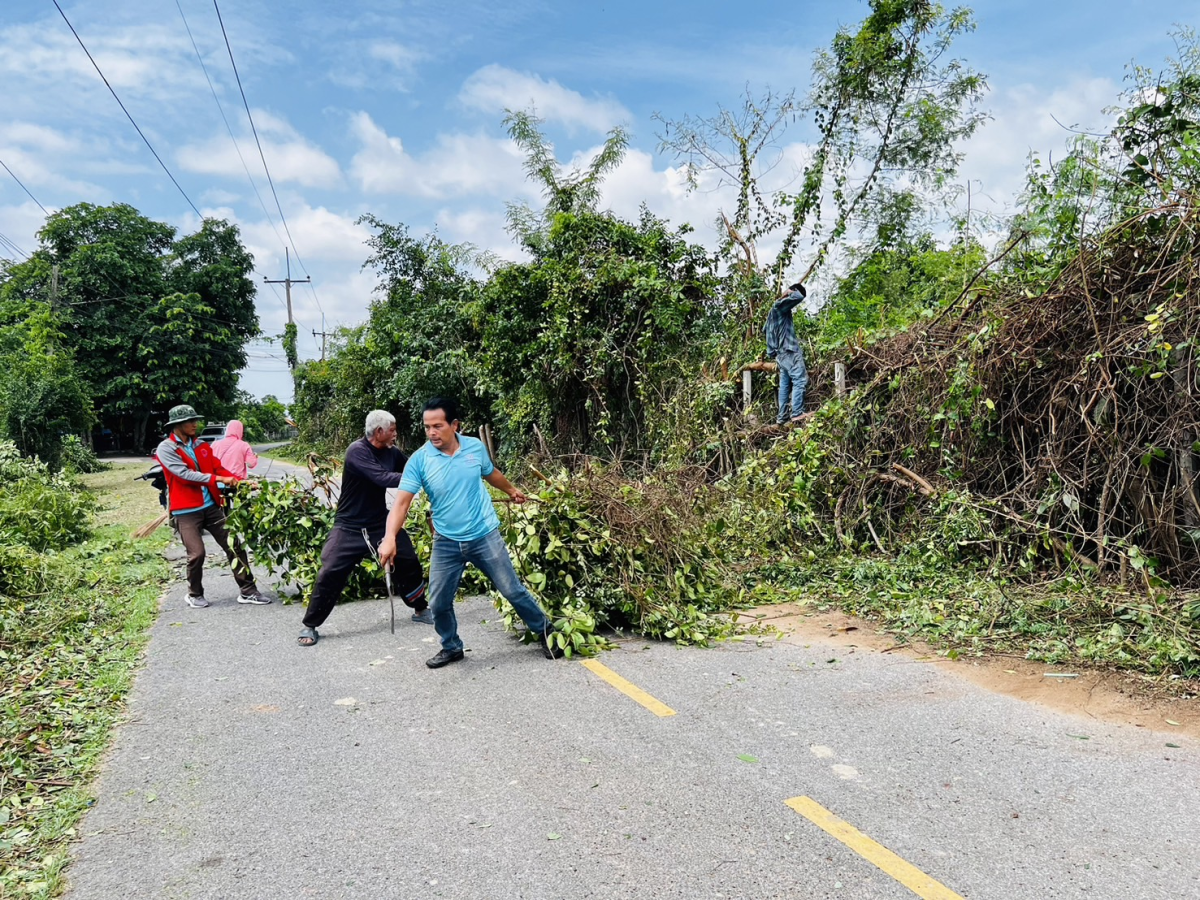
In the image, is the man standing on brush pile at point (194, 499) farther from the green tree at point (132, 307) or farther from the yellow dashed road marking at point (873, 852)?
the green tree at point (132, 307)

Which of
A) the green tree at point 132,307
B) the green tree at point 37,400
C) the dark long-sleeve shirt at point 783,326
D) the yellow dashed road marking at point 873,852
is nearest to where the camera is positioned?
the yellow dashed road marking at point 873,852

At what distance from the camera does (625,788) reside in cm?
385

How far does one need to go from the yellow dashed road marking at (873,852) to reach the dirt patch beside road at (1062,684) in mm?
2028

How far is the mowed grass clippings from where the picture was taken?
3510mm

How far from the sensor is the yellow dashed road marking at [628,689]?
4852mm

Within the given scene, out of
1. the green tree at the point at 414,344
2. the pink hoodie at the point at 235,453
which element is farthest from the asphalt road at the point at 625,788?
the green tree at the point at 414,344

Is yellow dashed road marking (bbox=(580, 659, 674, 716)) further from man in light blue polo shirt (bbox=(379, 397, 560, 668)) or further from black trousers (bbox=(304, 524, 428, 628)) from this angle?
black trousers (bbox=(304, 524, 428, 628))

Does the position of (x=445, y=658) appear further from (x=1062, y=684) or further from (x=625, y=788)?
(x=1062, y=684)

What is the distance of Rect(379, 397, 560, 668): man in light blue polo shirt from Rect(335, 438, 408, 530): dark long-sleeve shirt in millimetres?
1065

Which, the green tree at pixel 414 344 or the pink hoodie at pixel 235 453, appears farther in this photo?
the green tree at pixel 414 344

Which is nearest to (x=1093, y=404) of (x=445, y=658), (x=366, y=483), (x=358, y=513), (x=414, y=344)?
(x=445, y=658)

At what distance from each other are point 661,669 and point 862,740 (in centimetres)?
162

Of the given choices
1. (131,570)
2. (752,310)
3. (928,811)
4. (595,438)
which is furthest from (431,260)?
(928,811)

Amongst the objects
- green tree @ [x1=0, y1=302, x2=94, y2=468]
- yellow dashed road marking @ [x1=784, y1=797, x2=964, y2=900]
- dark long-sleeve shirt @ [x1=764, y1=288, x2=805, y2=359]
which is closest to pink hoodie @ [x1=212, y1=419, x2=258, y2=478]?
dark long-sleeve shirt @ [x1=764, y1=288, x2=805, y2=359]
